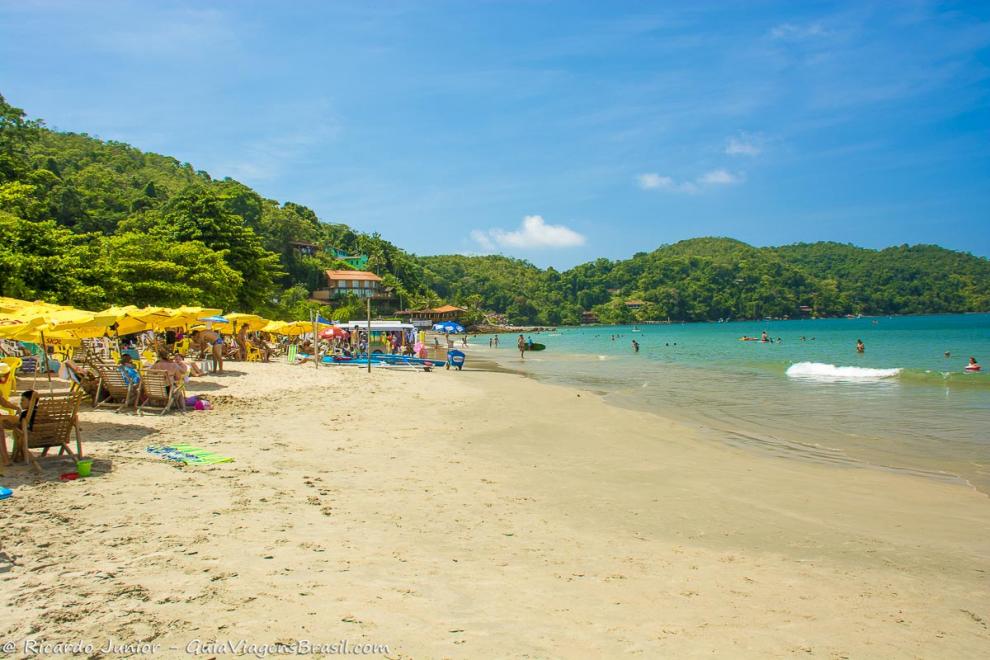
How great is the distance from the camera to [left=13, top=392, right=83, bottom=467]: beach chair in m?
6.63

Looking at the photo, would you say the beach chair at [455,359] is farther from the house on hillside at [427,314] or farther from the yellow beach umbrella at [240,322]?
the house on hillside at [427,314]

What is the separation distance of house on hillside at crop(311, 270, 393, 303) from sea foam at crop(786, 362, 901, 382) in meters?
57.1

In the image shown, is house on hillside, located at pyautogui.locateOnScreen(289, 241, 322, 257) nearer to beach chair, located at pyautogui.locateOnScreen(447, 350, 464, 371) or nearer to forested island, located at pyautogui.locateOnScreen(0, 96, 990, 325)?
forested island, located at pyautogui.locateOnScreen(0, 96, 990, 325)

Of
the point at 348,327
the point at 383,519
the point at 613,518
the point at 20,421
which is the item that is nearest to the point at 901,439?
the point at 613,518

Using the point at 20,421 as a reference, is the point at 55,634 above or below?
below

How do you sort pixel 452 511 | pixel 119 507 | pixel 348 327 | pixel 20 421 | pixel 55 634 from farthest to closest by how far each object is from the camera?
pixel 348 327 < pixel 20 421 < pixel 452 511 < pixel 119 507 < pixel 55 634

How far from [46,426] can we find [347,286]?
3036 inches

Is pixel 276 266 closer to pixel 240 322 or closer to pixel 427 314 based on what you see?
pixel 240 322

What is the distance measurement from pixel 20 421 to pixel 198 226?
34.6 metres

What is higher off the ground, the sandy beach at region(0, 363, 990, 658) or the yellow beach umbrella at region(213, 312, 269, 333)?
the yellow beach umbrella at region(213, 312, 269, 333)

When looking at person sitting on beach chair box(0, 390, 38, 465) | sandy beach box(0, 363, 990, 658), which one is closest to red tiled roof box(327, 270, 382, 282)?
sandy beach box(0, 363, 990, 658)

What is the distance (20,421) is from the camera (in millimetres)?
6551

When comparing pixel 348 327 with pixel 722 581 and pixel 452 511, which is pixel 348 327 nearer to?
pixel 452 511

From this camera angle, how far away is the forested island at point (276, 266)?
24906 mm
